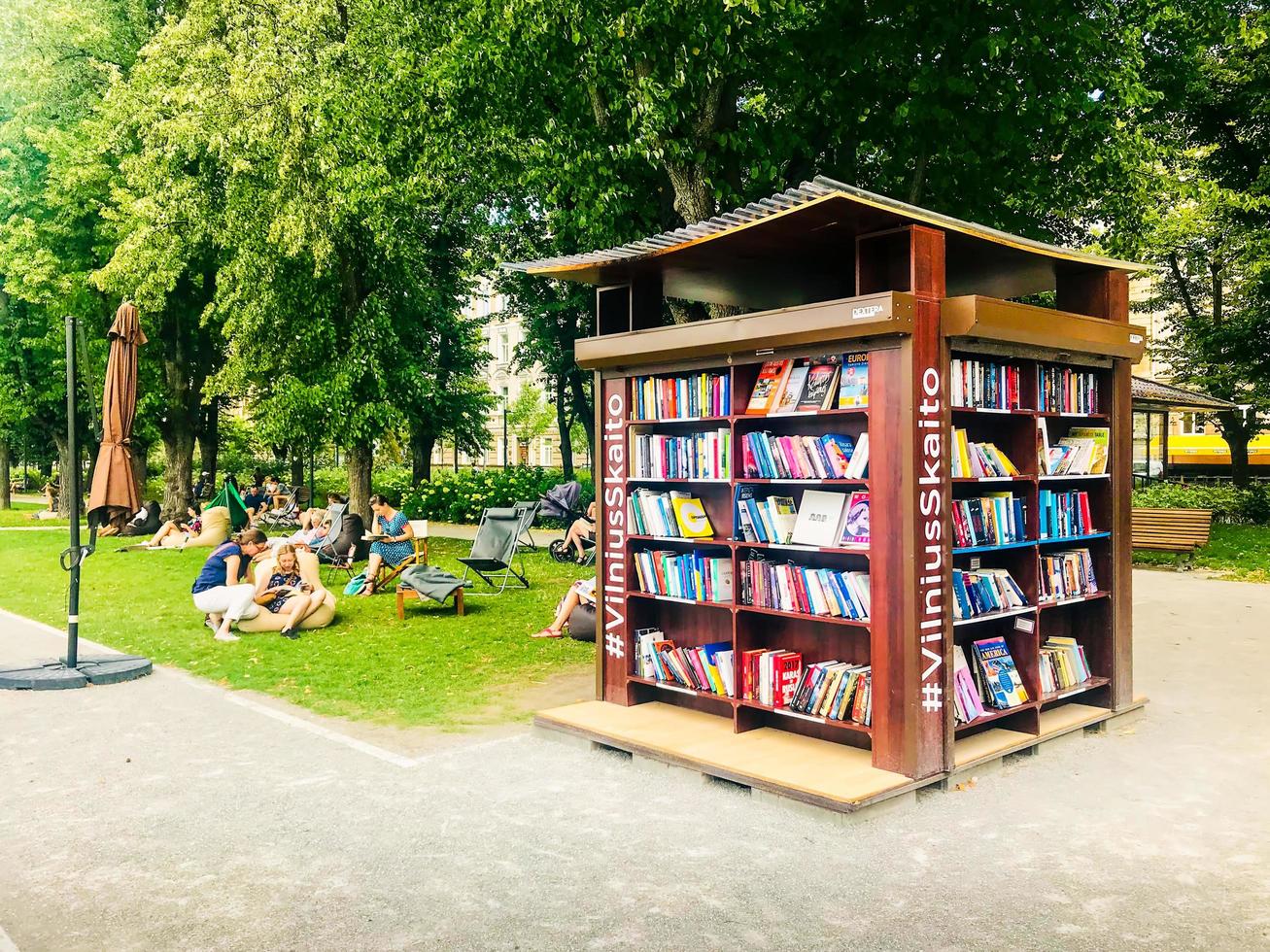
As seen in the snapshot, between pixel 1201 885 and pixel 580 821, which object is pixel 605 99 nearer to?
pixel 580 821

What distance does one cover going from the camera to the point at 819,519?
21.3 ft

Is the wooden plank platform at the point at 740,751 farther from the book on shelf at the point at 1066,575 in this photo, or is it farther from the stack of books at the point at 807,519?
the book on shelf at the point at 1066,575

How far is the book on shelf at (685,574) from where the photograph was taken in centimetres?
705

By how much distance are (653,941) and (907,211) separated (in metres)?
3.99

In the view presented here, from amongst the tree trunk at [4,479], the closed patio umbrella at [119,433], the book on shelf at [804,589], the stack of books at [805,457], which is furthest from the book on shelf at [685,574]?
the tree trunk at [4,479]

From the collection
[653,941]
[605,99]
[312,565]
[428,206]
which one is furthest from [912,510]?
[428,206]

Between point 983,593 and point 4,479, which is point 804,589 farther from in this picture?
point 4,479

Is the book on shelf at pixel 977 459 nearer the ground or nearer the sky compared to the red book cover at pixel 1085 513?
nearer the sky

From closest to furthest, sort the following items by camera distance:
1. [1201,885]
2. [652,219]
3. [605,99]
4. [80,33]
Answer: [1201,885], [605,99], [652,219], [80,33]

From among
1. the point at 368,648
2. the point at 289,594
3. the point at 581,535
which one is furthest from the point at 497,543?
the point at 368,648

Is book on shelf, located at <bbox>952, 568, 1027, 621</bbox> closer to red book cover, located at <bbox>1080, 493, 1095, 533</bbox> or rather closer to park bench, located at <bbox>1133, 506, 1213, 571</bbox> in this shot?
red book cover, located at <bbox>1080, 493, 1095, 533</bbox>

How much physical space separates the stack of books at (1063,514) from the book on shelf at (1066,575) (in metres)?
0.17

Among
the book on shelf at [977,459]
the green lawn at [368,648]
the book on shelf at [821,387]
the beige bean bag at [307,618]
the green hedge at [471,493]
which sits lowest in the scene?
the green lawn at [368,648]

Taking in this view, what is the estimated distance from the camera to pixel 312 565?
1184 centimetres
